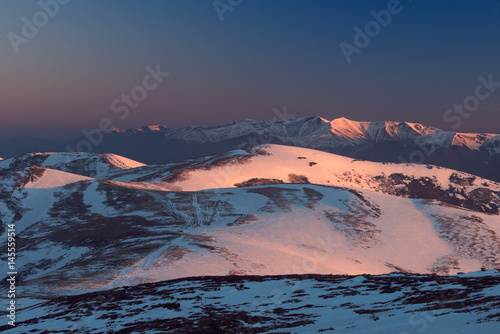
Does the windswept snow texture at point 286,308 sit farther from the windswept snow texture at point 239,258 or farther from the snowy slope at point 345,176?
the snowy slope at point 345,176

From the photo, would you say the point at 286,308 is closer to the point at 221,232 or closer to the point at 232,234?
the point at 232,234

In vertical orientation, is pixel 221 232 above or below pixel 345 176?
above

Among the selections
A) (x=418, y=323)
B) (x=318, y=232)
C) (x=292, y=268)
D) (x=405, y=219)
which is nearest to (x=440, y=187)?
(x=405, y=219)

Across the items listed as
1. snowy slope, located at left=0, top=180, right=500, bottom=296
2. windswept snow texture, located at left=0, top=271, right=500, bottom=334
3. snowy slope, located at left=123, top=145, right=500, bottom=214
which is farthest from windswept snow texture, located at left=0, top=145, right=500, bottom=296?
snowy slope, located at left=123, top=145, right=500, bottom=214

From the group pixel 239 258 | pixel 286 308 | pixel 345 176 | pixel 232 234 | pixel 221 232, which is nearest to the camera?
pixel 286 308

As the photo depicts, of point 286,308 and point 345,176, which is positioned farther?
point 345,176

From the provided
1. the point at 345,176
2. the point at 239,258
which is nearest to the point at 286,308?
the point at 239,258

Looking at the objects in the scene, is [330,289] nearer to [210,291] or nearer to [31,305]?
[210,291]

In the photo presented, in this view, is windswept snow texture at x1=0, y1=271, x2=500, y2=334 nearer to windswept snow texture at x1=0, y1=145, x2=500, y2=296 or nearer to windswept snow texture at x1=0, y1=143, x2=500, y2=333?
windswept snow texture at x1=0, y1=143, x2=500, y2=333
